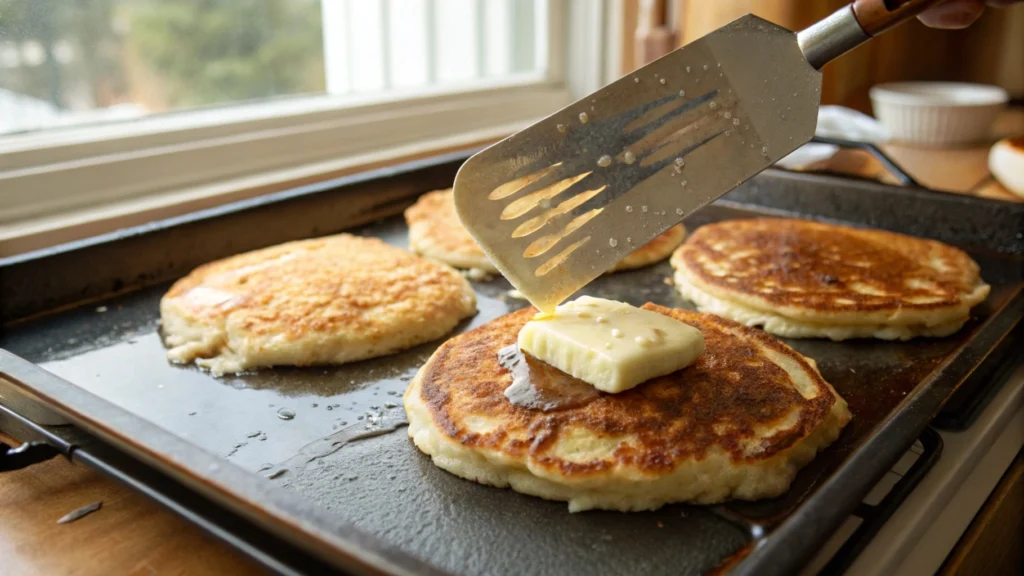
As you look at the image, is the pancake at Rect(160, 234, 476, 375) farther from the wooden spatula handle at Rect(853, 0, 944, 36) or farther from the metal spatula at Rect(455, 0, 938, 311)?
the wooden spatula handle at Rect(853, 0, 944, 36)

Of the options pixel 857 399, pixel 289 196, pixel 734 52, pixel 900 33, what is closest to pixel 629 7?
pixel 900 33

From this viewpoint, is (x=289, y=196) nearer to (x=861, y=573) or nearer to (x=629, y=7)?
(x=861, y=573)

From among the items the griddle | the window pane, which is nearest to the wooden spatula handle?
the griddle

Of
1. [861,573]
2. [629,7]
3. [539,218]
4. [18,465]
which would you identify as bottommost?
[861,573]

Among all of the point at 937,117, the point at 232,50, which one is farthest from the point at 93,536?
the point at 937,117

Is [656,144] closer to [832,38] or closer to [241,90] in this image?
[832,38]

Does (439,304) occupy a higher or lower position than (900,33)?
lower
